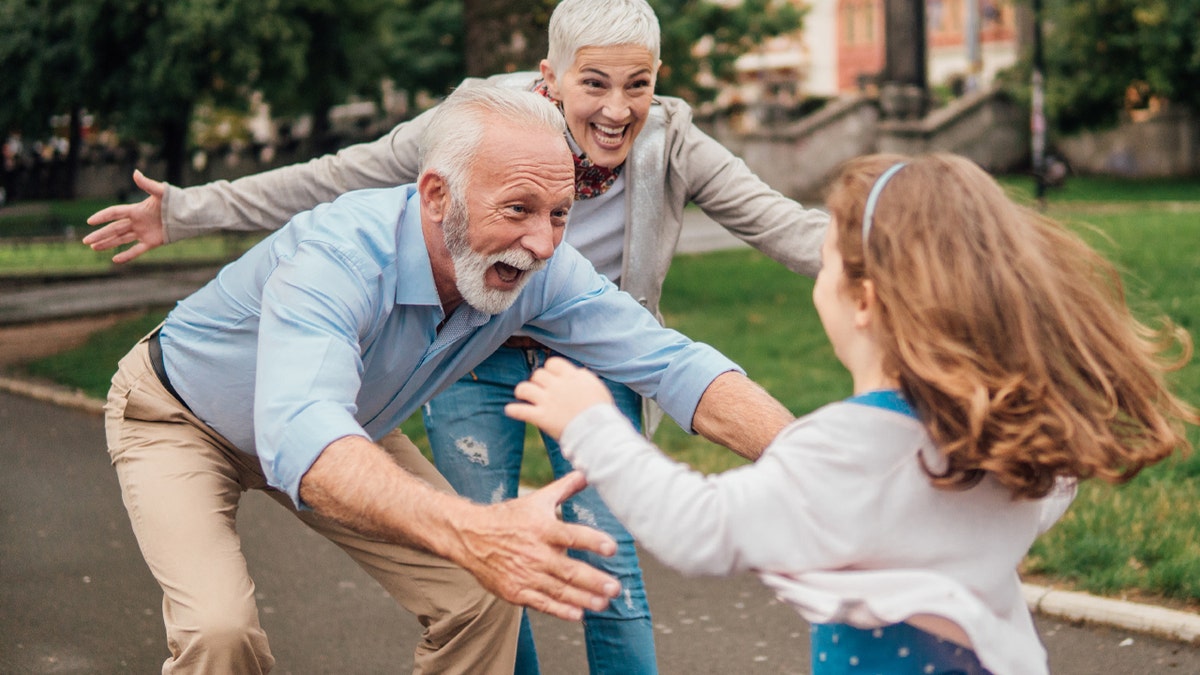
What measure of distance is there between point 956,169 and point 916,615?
0.68m

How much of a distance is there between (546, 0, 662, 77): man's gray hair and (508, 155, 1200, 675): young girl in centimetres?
154

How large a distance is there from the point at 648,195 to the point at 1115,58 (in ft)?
89.3

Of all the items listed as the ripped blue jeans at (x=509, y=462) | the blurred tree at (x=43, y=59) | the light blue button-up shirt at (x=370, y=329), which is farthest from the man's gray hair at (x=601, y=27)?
the blurred tree at (x=43, y=59)

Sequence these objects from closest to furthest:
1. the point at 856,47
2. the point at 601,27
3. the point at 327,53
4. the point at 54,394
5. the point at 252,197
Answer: the point at 601,27, the point at 252,197, the point at 54,394, the point at 327,53, the point at 856,47

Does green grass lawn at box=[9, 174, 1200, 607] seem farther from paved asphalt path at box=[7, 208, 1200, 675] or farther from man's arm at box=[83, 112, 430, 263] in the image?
man's arm at box=[83, 112, 430, 263]

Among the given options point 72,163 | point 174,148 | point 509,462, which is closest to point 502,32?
point 509,462

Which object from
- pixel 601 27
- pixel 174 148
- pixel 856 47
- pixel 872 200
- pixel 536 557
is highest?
pixel 601 27

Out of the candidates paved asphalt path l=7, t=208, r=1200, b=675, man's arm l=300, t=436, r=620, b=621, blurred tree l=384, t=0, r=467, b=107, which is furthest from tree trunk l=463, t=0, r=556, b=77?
blurred tree l=384, t=0, r=467, b=107

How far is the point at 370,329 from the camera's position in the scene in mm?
2959

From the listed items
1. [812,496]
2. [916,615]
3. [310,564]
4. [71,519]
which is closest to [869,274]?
[812,496]

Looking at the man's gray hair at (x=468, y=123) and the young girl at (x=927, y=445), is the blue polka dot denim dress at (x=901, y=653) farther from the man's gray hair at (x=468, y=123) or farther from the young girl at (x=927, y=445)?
the man's gray hair at (x=468, y=123)

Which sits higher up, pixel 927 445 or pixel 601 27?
pixel 601 27

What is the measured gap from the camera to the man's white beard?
292 cm

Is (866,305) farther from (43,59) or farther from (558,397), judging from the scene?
(43,59)
